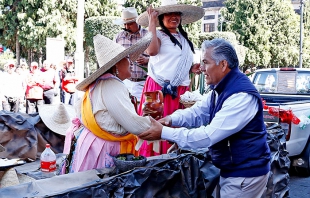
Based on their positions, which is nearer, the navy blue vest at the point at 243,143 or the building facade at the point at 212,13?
the navy blue vest at the point at 243,143

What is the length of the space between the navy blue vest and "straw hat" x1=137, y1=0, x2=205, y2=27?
1.76 meters

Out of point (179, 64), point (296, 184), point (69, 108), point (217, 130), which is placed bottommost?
point (296, 184)

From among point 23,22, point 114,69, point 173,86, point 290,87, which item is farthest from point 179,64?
point 23,22

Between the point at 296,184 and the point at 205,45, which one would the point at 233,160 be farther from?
A: the point at 296,184

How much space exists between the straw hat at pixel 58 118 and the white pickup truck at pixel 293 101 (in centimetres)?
300

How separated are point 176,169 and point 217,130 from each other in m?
0.38

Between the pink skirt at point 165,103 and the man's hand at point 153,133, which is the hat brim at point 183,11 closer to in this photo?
the pink skirt at point 165,103

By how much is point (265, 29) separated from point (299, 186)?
31.2 m

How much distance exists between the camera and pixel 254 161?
8.32ft

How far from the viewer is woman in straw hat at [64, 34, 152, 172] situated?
8.84 feet

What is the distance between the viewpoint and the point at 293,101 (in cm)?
662

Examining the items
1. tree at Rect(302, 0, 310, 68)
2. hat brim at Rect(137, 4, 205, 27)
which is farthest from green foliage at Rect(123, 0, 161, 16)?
hat brim at Rect(137, 4, 205, 27)

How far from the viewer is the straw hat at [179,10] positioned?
13.5ft

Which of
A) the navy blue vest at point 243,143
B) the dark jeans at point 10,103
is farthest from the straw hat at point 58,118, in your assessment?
the dark jeans at point 10,103
